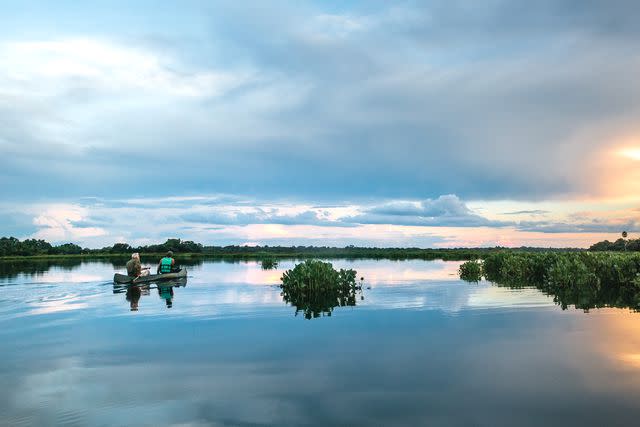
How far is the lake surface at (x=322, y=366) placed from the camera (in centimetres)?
976

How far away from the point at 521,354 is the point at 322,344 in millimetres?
6242

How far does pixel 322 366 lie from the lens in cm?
1345

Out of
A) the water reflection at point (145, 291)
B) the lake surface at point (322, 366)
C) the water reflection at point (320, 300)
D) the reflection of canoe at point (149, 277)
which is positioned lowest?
the lake surface at point (322, 366)

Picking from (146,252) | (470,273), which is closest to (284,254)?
(146,252)

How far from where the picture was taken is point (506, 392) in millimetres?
11016

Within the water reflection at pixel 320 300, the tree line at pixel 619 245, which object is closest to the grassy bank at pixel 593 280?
the water reflection at pixel 320 300

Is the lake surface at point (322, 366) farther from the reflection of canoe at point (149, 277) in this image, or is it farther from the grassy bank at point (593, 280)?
the reflection of canoe at point (149, 277)

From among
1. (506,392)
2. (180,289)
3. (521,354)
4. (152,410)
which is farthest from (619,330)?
(180,289)

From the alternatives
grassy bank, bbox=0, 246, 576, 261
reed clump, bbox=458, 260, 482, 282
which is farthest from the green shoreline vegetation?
reed clump, bbox=458, 260, 482, 282

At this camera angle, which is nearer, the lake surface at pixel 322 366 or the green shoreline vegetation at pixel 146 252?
the lake surface at pixel 322 366

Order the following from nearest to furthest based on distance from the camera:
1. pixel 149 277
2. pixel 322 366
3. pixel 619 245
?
pixel 322 366, pixel 149 277, pixel 619 245

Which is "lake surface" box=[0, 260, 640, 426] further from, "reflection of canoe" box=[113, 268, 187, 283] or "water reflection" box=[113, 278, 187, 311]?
"reflection of canoe" box=[113, 268, 187, 283]

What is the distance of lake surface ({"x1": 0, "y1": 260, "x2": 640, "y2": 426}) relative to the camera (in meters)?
9.76

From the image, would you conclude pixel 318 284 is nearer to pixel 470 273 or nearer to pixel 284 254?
pixel 470 273
